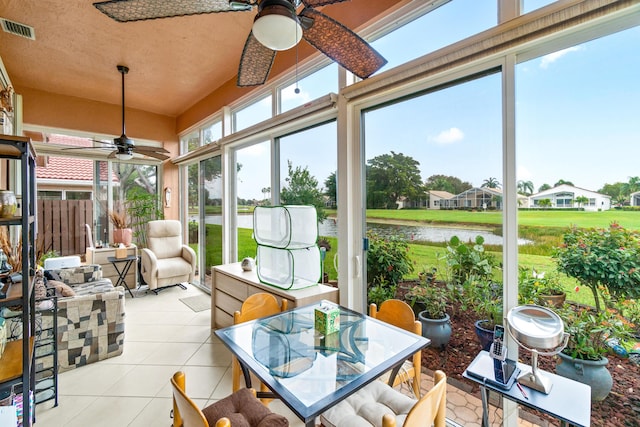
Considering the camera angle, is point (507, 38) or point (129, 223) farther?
point (129, 223)

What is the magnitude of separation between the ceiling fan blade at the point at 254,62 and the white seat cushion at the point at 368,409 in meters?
1.78

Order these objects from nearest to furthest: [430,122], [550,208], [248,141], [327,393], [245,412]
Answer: [327,393] → [245,412] → [550,208] → [430,122] → [248,141]

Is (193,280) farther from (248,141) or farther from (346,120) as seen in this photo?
(346,120)

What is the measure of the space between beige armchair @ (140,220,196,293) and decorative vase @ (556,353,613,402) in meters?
4.65

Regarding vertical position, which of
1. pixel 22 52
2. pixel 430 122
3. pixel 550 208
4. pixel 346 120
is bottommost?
pixel 550 208

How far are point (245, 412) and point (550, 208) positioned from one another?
73.2 inches

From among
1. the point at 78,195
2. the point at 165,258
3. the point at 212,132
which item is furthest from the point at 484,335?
the point at 78,195

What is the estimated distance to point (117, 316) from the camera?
2688 mm

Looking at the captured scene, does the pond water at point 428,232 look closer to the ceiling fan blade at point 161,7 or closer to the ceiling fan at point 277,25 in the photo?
the ceiling fan at point 277,25

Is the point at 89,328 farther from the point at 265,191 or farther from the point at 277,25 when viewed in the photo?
the point at 277,25

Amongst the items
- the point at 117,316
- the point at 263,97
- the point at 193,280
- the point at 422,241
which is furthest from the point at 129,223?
the point at 422,241

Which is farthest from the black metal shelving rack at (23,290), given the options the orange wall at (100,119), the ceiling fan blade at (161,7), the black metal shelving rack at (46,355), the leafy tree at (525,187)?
the orange wall at (100,119)

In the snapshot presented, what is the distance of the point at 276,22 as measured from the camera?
3.60 ft

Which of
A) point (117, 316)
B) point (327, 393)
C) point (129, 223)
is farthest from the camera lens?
point (129, 223)
